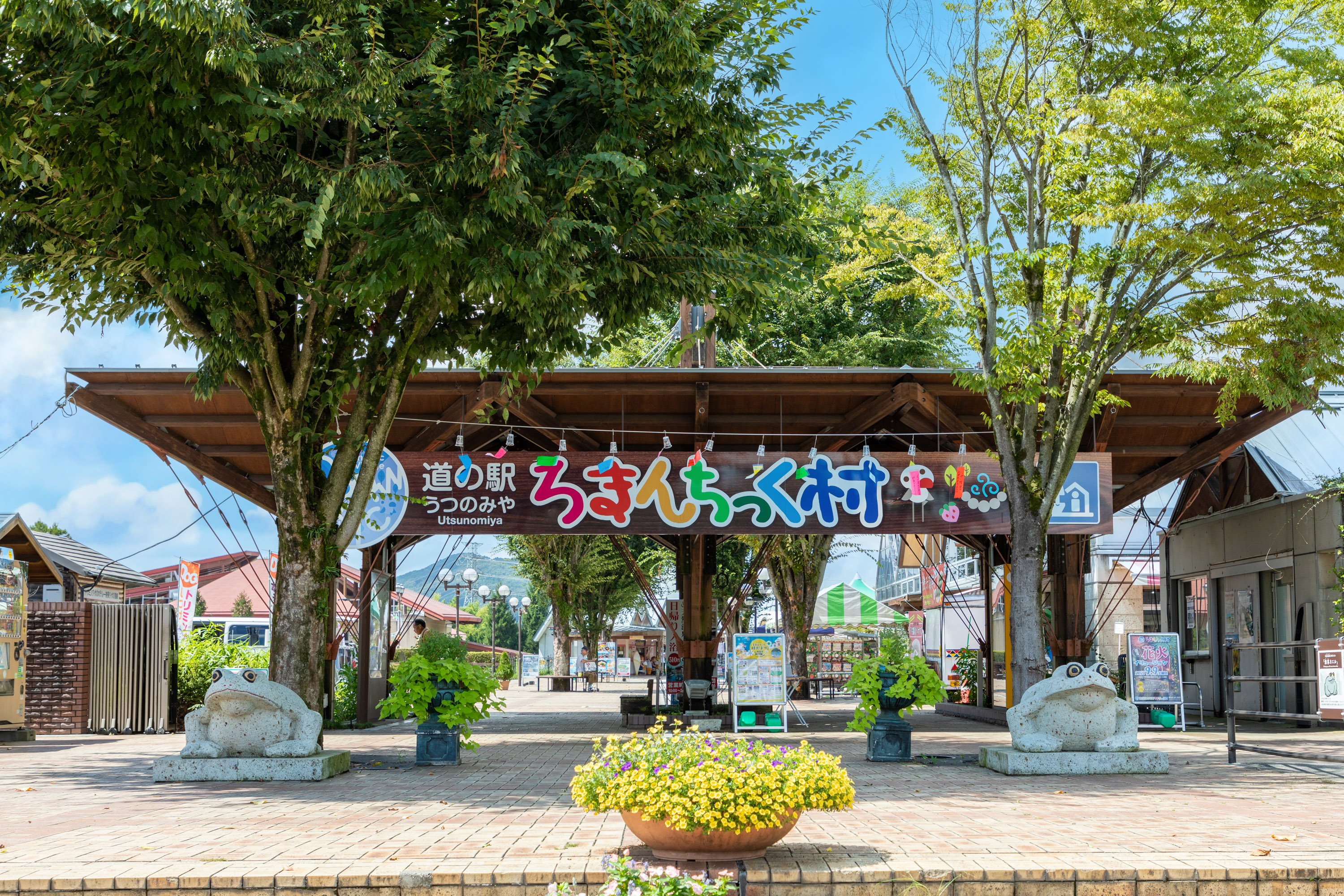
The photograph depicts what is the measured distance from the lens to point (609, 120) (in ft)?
30.0

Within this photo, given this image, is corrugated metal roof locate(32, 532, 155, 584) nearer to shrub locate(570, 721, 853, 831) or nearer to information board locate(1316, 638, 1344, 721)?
shrub locate(570, 721, 853, 831)

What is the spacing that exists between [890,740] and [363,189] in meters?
7.47

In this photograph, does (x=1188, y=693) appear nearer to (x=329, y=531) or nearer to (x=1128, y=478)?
(x=1128, y=478)

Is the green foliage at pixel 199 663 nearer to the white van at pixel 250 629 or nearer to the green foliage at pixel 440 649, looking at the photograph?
the green foliage at pixel 440 649

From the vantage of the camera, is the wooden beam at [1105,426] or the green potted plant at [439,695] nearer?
the green potted plant at [439,695]

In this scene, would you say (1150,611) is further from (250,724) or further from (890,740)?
A: (250,724)

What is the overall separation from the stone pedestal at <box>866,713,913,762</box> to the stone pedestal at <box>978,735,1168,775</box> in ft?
4.55

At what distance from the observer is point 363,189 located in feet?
26.7

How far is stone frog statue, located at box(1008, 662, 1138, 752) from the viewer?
33.3 feet

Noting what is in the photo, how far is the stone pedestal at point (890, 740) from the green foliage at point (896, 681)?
142 mm

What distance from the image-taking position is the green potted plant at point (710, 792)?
536 centimetres

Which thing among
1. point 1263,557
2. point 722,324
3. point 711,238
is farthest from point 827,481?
point 1263,557

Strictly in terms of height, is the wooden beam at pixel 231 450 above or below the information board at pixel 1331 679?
above

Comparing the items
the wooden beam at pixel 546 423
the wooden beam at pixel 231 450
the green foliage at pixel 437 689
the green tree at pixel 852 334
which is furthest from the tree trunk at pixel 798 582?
the green foliage at pixel 437 689
